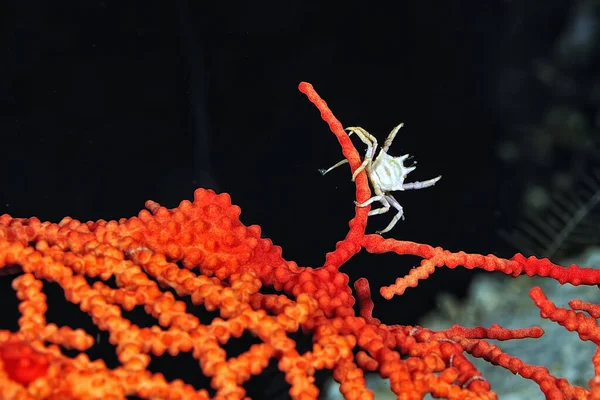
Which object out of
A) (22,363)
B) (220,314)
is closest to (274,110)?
(220,314)

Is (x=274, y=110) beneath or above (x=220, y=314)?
above

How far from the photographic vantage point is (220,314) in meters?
1.03

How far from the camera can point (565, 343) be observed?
2.73 meters

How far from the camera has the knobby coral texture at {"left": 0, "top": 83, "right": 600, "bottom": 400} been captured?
0.83m

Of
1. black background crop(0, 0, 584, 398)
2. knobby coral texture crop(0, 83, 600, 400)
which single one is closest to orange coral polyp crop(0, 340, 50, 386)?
knobby coral texture crop(0, 83, 600, 400)

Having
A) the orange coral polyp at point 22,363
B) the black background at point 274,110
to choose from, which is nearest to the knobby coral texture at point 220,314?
the orange coral polyp at point 22,363

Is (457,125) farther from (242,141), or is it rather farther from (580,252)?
(242,141)

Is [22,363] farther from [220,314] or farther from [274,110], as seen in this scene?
[274,110]

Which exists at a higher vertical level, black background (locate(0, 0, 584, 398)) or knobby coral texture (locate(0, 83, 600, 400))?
black background (locate(0, 0, 584, 398))

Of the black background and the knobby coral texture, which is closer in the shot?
the knobby coral texture

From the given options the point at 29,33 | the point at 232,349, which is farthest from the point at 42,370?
the point at 29,33

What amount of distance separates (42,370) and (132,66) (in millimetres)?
2116

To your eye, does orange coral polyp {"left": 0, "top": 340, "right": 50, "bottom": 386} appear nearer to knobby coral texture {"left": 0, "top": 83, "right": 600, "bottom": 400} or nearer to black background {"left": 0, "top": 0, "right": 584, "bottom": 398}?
knobby coral texture {"left": 0, "top": 83, "right": 600, "bottom": 400}

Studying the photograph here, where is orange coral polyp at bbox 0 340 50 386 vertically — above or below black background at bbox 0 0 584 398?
below
